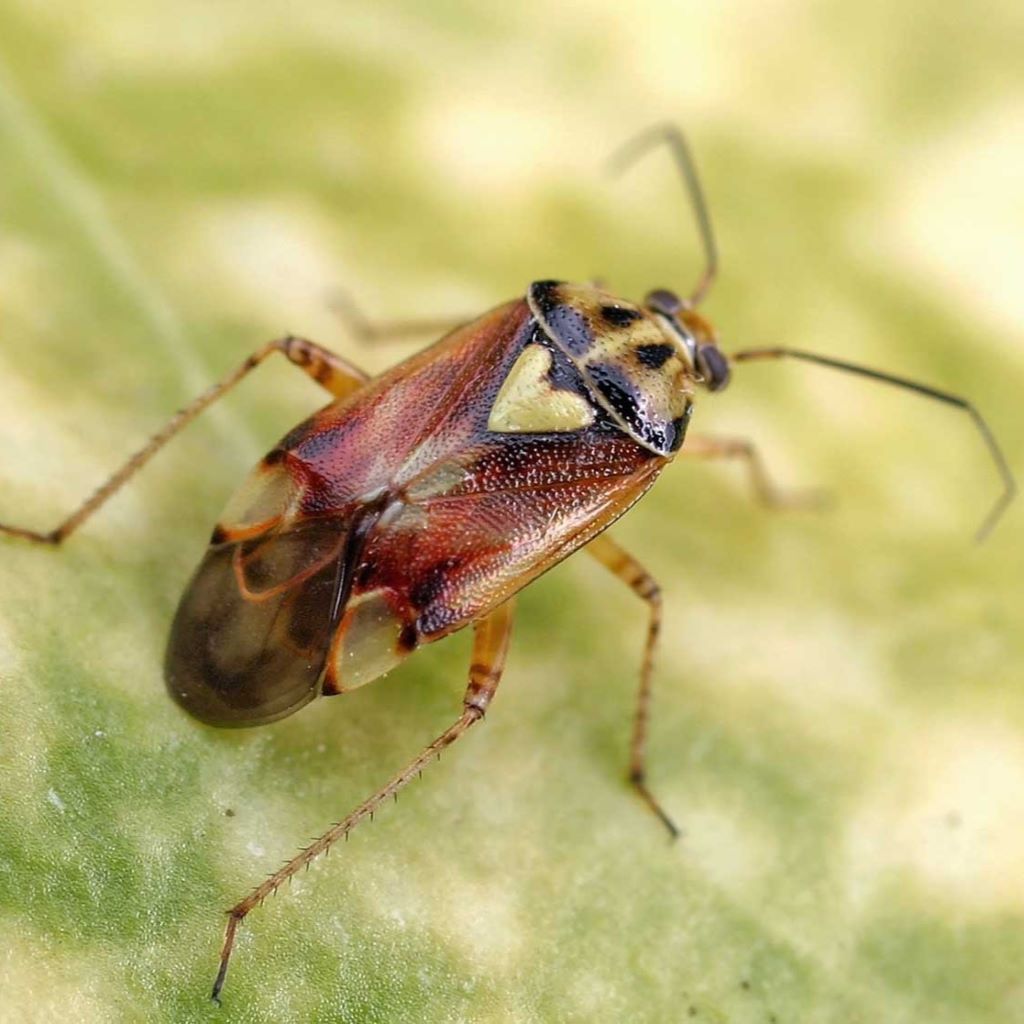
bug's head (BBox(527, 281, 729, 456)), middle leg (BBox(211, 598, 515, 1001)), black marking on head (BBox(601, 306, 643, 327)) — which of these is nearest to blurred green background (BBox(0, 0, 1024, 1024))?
middle leg (BBox(211, 598, 515, 1001))

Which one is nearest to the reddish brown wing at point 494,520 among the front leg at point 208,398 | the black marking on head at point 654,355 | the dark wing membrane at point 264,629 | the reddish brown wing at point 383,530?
the reddish brown wing at point 383,530

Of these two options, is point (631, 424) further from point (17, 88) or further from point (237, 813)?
point (17, 88)

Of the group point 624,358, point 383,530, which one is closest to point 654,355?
point 624,358

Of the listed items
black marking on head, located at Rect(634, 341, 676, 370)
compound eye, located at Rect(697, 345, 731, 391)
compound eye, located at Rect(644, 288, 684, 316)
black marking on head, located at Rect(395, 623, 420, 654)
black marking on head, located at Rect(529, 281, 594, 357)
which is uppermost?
black marking on head, located at Rect(529, 281, 594, 357)

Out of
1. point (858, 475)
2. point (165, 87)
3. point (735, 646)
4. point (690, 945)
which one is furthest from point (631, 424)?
point (165, 87)

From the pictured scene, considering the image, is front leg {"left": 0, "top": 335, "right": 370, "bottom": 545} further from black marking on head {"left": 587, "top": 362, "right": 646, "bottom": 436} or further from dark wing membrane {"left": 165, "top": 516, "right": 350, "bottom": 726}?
black marking on head {"left": 587, "top": 362, "right": 646, "bottom": 436}

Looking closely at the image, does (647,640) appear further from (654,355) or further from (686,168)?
(686,168)

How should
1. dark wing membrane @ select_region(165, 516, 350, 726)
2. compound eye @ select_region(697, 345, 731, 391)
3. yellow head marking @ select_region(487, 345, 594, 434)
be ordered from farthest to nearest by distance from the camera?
compound eye @ select_region(697, 345, 731, 391)
yellow head marking @ select_region(487, 345, 594, 434)
dark wing membrane @ select_region(165, 516, 350, 726)
